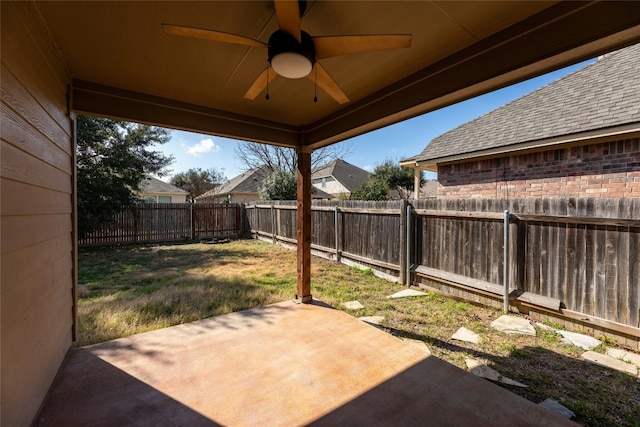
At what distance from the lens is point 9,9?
4.47 ft

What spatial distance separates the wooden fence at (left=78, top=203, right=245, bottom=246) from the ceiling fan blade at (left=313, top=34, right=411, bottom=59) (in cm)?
981

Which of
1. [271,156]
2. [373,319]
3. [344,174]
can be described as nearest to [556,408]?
[373,319]

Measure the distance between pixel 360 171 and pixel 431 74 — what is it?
24.6m

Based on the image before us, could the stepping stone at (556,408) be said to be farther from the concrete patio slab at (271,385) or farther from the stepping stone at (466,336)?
the stepping stone at (466,336)

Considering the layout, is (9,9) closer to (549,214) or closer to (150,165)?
(549,214)

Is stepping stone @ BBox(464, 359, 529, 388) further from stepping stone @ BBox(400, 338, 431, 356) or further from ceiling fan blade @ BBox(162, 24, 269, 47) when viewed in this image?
ceiling fan blade @ BBox(162, 24, 269, 47)

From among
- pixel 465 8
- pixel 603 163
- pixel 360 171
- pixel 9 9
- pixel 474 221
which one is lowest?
pixel 474 221

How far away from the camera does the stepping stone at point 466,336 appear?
3006mm

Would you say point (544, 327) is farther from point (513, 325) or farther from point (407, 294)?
point (407, 294)

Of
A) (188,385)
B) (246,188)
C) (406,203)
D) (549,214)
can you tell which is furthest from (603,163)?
(246,188)

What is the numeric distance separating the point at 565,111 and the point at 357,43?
521cm

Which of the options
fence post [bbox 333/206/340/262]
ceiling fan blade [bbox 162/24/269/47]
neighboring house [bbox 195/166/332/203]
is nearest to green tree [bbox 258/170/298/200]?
fence post [bbox 333/206/340/262]

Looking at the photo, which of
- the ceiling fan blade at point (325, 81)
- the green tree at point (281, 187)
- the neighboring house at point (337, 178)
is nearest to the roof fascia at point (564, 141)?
the ceiling fan blade at point (325, 81)

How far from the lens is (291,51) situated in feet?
5.08
